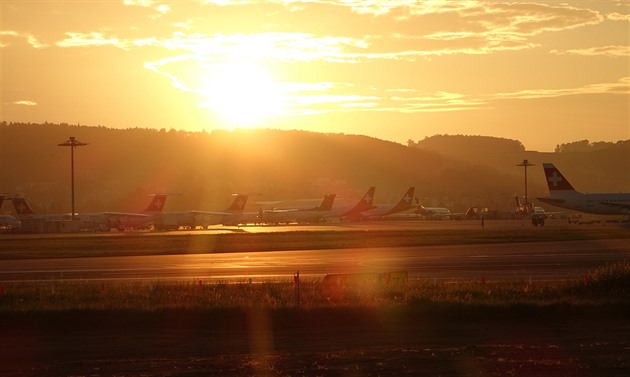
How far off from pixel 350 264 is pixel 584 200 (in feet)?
176

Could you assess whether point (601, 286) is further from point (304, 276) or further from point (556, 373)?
point (304, 276)

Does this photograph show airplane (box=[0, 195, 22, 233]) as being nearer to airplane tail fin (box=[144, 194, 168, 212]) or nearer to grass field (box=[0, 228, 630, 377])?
airplane tail fin (box=[144, 194, 168, 212])

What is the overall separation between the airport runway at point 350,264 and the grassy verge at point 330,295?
4773 mm

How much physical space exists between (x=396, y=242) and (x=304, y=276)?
23761 mm

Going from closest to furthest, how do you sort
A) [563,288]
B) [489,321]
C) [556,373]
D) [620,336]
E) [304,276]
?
[556,373] < [620,336] < [489,321] < [563,288] < [304,276]

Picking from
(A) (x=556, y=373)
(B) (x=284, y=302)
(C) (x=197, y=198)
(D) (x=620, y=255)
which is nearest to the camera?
(A) (x=556, y=373)

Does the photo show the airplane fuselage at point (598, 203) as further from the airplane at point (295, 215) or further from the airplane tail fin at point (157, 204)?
the airplane tail fin at point (157, 204)

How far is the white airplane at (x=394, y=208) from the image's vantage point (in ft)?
397

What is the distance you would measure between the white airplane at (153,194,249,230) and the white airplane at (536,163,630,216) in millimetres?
44270

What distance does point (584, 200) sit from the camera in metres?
83.8

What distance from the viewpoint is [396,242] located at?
54906 millimetres

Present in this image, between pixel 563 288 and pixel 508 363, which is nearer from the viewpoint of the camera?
pixel 508 363

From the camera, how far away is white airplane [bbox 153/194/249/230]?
9925cm

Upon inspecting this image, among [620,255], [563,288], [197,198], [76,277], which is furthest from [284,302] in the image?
[197,198]
